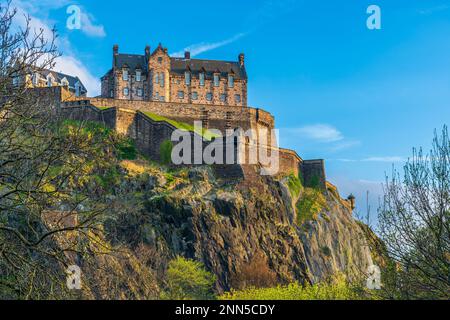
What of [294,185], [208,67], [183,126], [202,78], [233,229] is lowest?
[233,229]

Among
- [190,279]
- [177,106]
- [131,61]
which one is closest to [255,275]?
[190,279]

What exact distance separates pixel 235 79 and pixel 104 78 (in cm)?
1349

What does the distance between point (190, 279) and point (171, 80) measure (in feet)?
99.6

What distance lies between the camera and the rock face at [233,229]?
38.1m

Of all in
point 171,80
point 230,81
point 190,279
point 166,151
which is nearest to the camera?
point 190,279

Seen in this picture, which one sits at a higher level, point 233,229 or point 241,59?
point 241,59

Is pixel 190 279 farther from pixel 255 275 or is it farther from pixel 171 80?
pixel 171 80

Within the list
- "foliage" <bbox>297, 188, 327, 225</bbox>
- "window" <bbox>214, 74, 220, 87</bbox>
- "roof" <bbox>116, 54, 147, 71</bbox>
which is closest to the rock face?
"foliage" <bbox>297, 188, 327, 225</bbox>

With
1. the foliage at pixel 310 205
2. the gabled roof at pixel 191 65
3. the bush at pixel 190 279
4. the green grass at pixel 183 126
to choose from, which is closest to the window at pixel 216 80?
the gabled roof at pixel 191 65

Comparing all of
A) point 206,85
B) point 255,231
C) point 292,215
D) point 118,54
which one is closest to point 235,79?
point 206,85

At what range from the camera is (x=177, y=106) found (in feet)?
166
